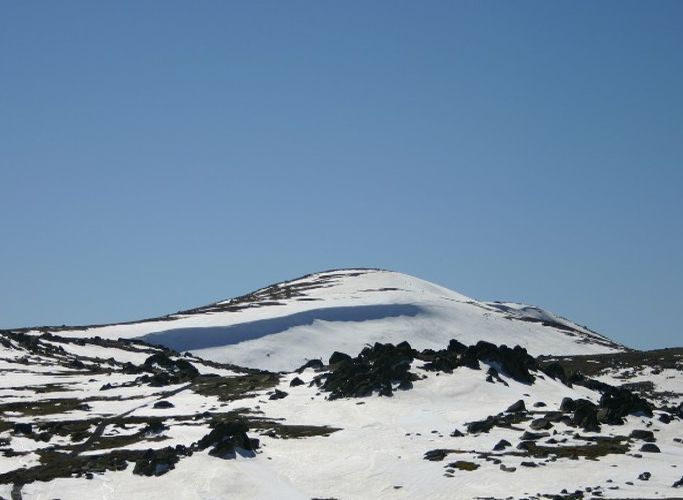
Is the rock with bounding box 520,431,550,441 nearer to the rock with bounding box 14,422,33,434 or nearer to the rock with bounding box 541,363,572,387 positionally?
the rock with bounding box 541,363,572,387

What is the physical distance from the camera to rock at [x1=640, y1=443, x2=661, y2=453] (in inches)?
2271

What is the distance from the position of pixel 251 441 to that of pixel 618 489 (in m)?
25.8

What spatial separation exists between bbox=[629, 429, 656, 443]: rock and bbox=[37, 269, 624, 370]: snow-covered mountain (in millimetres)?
85893

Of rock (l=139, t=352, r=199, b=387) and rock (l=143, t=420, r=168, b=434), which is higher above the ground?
rock (l=139, t=352, r=199, b=387)

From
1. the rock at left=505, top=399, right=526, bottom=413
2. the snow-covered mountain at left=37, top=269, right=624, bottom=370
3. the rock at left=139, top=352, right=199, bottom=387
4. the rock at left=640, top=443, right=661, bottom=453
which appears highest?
the snow-covered mountain at left=37, top=269, right=624, bottom=370

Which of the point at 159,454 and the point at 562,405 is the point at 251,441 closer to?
the point at 159,454

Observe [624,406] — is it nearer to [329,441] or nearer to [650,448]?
[650,448]

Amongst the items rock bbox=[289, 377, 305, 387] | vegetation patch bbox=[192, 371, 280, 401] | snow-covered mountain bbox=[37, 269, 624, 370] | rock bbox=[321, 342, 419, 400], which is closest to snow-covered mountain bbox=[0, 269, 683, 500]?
rock bbox=[321, 342, 419, 400]

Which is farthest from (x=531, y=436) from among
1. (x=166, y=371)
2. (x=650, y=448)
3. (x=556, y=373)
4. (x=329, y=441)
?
(x=166, y=371)

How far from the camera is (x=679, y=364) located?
132 meters

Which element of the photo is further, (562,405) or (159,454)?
(562,405)

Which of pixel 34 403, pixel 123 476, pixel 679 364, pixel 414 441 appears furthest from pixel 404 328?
pixel 123 476

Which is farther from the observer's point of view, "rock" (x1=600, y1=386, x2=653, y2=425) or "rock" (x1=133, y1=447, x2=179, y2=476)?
"rock" (x1=600, y1=386, x2=653, y2=425)

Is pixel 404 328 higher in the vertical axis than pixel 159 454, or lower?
higher
